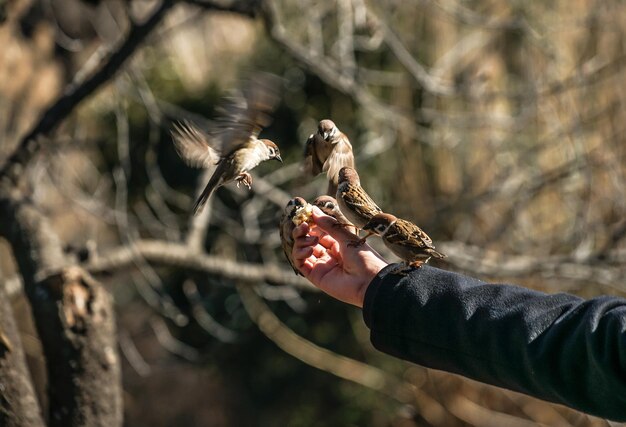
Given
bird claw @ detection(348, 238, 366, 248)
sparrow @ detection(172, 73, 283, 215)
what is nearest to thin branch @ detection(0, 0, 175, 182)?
sparrow @ detection(172, 73, 283, 215)

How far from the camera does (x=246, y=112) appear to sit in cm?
223

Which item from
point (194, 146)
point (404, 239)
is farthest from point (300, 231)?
point (194, 146)

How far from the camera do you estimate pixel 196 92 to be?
582 cm

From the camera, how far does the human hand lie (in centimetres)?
211

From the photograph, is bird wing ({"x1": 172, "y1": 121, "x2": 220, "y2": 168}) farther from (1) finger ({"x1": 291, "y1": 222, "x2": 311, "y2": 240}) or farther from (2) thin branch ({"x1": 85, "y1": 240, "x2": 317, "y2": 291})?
(2) thin branch ({"x1": 85, "y1": 240, "x2": 317, "y2": 291})

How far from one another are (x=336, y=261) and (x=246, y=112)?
409 mm

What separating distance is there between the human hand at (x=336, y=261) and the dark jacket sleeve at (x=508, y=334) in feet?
0.27

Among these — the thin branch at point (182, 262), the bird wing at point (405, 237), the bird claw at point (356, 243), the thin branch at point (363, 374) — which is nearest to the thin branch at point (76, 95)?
the thin branch at point (182, 262)

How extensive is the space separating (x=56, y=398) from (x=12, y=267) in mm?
3162

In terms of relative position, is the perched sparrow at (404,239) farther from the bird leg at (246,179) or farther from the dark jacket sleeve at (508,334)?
the bird leg at (246,179)

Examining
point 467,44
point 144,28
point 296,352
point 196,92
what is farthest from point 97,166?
point 144,28

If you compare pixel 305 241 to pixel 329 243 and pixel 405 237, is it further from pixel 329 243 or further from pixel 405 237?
pixel 405 237

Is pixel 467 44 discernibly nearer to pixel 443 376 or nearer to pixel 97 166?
pixel 443 376

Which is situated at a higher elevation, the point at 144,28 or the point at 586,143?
the point at 144,28
